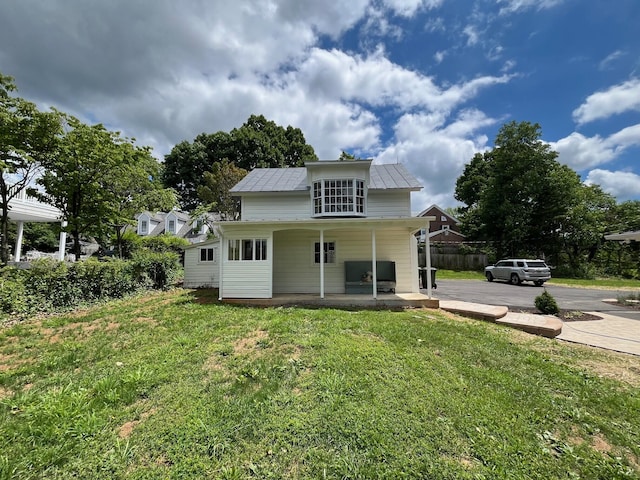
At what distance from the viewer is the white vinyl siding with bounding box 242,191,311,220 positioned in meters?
11.9

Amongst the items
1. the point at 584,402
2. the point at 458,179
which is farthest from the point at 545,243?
the point at 584,402

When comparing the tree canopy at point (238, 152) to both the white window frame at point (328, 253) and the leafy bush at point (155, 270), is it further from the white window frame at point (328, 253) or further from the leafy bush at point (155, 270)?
the white window frame at point (328, 253)

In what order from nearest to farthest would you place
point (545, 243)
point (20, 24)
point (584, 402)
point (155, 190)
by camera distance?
point (584, 402)
point (20, 24)
point (155, 190)
point (545, 243)

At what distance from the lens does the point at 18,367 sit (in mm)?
4266

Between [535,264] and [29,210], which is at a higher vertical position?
[29,210]

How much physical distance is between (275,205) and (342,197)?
2951mm

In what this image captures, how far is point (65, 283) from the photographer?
319 inches

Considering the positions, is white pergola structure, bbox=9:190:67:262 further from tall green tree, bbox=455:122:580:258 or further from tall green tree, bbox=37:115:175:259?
tall green tree, bbox=455:122:580:258

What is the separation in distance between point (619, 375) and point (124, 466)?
6.75 m

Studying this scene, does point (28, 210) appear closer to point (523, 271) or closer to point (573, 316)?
point (573, 316)

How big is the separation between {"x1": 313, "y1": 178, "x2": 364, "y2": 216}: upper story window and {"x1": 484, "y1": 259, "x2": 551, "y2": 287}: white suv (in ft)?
40.2

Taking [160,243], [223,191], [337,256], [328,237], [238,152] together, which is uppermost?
[238,152]

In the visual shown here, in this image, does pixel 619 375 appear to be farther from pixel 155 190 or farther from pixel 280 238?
pixel 155 190

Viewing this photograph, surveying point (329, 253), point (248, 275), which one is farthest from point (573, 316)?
point (248, 275)
